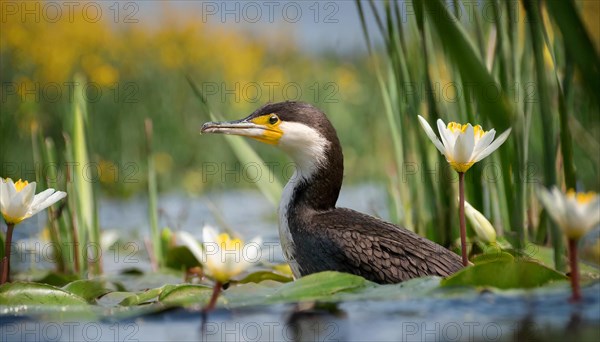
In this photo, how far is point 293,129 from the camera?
4426 millimetres

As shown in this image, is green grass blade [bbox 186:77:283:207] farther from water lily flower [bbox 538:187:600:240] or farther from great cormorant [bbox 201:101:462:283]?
water lily flower [bbox 538:187:600:240]

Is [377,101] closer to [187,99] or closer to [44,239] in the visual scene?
[187,99]

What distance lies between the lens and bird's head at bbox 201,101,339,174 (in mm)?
4395

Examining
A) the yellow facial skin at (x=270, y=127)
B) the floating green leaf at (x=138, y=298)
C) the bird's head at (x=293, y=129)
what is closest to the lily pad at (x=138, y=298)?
the floating green leaf at (x=138, y=298)

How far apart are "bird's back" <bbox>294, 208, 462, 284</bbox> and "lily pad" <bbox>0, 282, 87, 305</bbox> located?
112 centimetres

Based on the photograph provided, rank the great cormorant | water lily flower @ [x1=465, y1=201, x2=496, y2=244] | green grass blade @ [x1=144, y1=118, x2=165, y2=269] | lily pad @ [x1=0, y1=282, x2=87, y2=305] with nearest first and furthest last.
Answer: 1. lily pad @ [x1=0, y1=282, x2=87, y2=305]
2. the great cormorant
3. water lily flower @ [x1=465, y1=201, x2=496, y2=244]
4. green grass blade @ [x1=144, y1=118, x2=165, y2=269]

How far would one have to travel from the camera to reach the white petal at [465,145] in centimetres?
345

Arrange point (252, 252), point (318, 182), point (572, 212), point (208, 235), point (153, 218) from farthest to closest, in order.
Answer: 1. point (153, 218)
2. point (318, 182)
3. point (208, 235)
4. point (252, 252)
5. point (572, 212)

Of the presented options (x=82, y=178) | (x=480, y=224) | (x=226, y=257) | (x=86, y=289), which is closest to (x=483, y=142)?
(x=480, y=224)

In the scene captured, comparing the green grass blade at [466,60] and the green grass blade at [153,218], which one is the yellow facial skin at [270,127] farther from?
the green grass blade at [466,60]

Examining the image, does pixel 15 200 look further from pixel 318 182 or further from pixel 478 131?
pixel 478 131

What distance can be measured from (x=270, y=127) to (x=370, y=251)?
1035 mm

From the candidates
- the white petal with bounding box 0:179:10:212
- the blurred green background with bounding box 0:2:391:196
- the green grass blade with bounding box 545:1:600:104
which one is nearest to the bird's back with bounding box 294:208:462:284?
the green grass blade with bounding box 545:1:600:104

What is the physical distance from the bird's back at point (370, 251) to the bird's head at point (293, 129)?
46 cm
